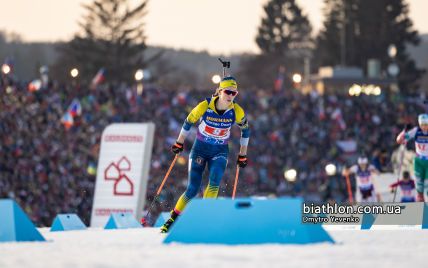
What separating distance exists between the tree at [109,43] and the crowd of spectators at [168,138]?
39186mm

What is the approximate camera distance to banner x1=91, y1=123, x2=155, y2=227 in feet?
83.7

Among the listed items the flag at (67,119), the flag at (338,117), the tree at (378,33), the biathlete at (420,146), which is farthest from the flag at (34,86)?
the tree at (378,33)

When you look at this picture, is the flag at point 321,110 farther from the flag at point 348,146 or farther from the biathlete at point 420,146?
the biathlete at point 420,146

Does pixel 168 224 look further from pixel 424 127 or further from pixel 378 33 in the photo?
pixel 378 33

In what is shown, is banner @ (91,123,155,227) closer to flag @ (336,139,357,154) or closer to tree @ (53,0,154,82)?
flag @ (336,139,357,154)

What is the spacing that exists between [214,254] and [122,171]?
1624cm

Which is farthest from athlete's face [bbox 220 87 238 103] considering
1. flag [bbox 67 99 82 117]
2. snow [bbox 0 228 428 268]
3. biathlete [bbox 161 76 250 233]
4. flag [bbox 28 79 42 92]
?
flag [bbox 28 79 42 92]

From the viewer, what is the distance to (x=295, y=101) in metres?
49.5

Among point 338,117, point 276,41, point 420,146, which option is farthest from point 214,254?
point 276,41

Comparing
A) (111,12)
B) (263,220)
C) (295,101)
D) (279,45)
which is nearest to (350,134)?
(295,101)

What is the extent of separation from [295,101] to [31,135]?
14.3m

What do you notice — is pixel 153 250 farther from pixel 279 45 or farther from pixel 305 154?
pixel 279 45

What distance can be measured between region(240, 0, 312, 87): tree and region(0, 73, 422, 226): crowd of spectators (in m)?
59.2

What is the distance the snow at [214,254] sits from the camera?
913 cm
